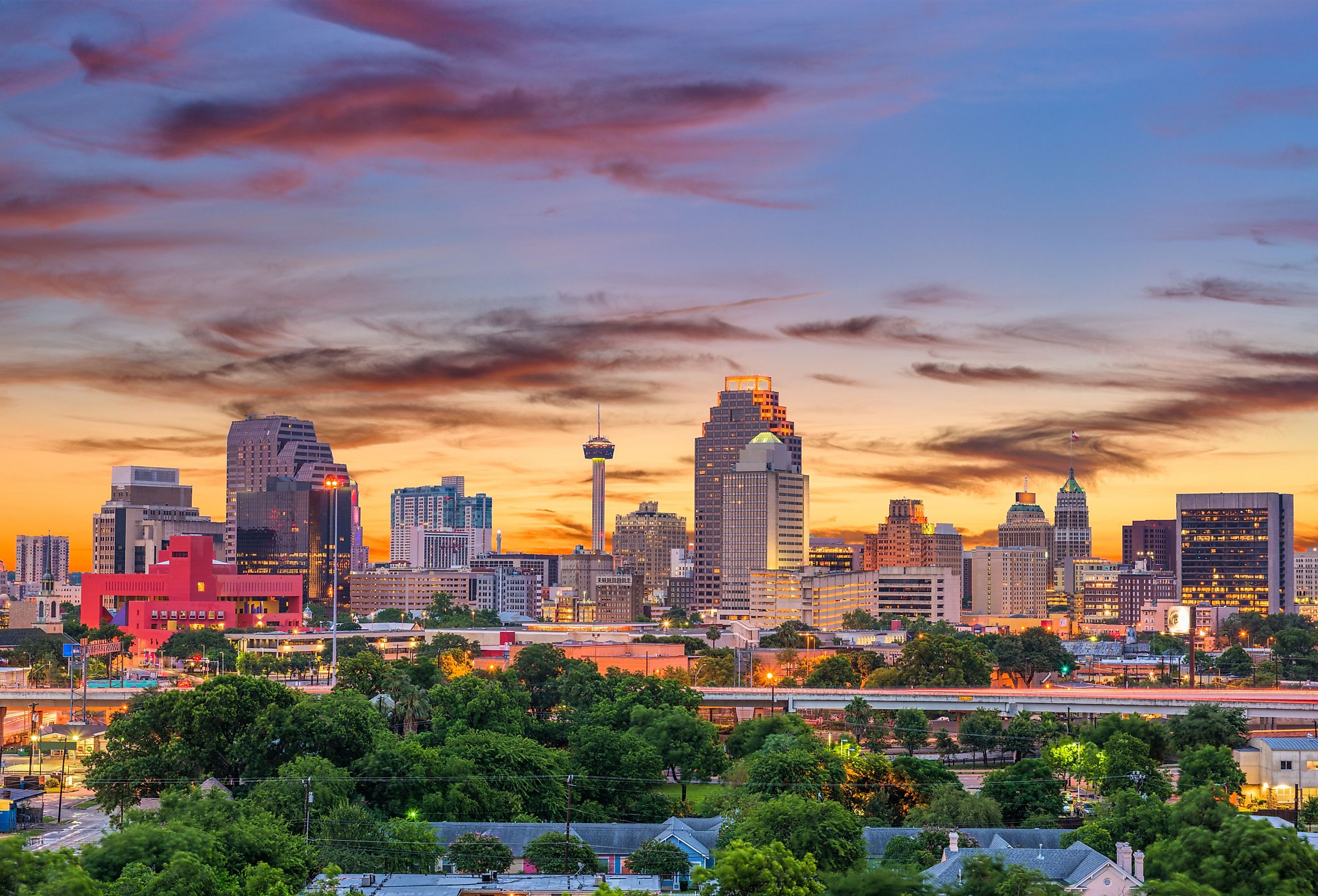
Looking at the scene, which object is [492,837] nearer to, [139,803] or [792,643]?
[139,803]

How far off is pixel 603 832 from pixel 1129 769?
115ft

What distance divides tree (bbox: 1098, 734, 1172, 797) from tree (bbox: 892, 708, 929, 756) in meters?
21.0

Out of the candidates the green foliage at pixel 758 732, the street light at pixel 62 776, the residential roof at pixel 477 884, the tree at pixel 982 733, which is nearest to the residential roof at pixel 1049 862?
the residential roof at pixel 477 884

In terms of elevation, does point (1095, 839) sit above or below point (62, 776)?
above

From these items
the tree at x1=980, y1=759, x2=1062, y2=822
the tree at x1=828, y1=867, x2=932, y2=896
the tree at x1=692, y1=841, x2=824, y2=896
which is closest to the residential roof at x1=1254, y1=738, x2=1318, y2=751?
the tree at x1=980, y1=759, x2=1062, y2=822

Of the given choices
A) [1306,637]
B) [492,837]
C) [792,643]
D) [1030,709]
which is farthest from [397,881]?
[1306,637]

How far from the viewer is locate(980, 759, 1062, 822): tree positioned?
82.8 m

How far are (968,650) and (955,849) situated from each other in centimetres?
9157

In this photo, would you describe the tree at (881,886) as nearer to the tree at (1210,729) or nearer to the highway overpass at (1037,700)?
the tree at (1210,729)

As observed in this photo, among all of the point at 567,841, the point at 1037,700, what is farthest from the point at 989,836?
the point at 1037,700

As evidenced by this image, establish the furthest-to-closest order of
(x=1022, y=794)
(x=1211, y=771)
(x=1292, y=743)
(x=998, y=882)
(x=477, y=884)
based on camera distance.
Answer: (x=1292, y=743) → (x=1211, y=771) → (x=1022, y=794) → (x=477, y=884) → (x=998, y=882)

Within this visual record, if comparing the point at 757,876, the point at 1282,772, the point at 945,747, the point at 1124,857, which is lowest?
the point at 945,747

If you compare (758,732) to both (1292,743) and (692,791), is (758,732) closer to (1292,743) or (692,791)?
(692,791)

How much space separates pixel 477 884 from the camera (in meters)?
59.5
